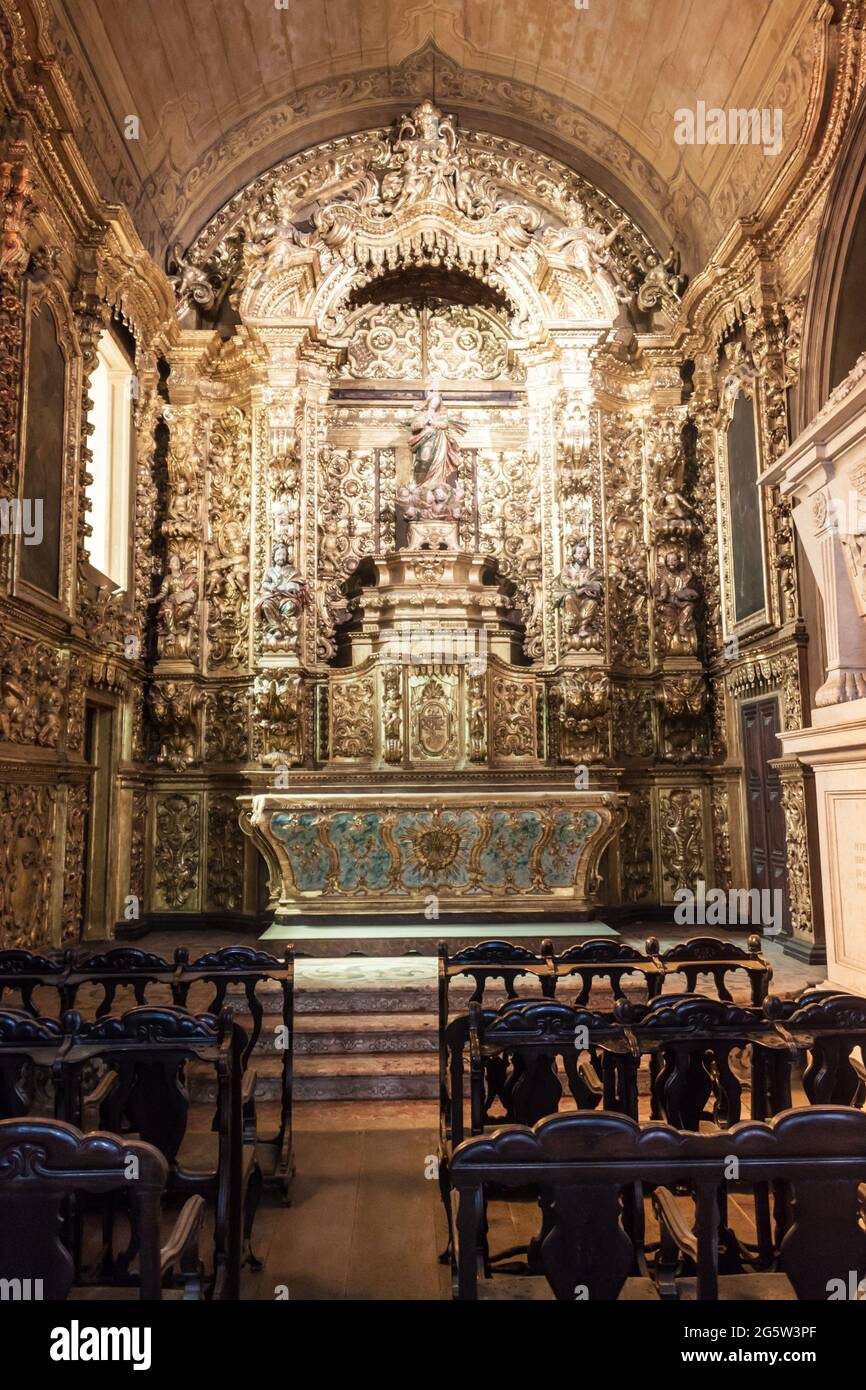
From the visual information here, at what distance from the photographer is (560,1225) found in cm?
232

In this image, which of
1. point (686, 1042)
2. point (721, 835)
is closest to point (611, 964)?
point (686, 1042)

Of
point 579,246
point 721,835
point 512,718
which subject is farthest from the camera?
point 579,246

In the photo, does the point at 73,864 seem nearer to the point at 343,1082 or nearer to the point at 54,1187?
the point at 343,1082

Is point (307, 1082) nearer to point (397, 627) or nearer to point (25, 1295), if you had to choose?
point (25, 1295)

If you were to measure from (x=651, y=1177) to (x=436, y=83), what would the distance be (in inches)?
570

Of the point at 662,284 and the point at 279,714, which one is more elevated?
the point at 662,284

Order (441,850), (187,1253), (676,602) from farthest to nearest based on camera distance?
(676,602)
(441,850)
(187,1253)

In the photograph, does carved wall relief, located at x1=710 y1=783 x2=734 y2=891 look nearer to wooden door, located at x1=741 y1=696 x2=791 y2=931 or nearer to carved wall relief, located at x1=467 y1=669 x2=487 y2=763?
wooden door, located at x1=741 y1=696 x2=791 y2=931

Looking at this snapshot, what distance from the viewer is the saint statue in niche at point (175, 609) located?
12109 millimetres

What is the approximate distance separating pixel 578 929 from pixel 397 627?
14.0 ft

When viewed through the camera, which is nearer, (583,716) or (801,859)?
(801,859)

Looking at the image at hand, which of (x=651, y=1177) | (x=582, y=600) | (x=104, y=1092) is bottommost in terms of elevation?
(x=104, y=1092)

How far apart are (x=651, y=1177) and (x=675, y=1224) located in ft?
2.54

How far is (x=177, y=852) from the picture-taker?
39.4ft
